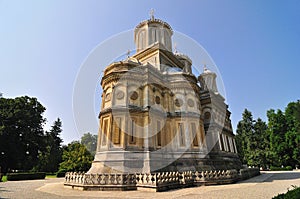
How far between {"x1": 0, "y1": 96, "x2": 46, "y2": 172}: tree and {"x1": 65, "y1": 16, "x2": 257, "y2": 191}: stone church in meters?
21.1

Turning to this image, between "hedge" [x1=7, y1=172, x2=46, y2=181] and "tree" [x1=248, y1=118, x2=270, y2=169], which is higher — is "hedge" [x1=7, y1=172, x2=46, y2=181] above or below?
below

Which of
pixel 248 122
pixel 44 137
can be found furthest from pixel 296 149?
pixel 44 137

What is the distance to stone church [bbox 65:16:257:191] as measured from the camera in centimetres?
1439

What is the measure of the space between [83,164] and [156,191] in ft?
87.0

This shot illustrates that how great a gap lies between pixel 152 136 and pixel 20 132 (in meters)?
27.4

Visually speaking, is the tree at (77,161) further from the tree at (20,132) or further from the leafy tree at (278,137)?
the leafy tree at (278,137)

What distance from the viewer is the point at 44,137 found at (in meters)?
37.4

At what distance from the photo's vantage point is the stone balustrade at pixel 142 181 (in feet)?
42.0

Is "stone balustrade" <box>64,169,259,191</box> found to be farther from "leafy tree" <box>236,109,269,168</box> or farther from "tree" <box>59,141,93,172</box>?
"leafy tree" <box>236,109,269,168</box>

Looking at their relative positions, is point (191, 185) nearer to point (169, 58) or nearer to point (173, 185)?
point (173, 185)

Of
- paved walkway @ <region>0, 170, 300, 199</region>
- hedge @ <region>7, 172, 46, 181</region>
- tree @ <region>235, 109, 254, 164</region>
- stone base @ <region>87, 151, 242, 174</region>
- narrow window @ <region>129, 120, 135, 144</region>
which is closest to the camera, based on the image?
paved walkway @ <region>0, 170, 300, 199</region>

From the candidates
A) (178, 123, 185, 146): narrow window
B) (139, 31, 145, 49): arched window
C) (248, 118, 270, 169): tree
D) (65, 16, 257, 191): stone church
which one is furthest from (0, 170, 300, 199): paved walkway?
(248, 118, 270, 169): tree

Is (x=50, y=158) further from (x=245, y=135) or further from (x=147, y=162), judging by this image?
(x=245, y=135)

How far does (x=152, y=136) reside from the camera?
1970 cm
